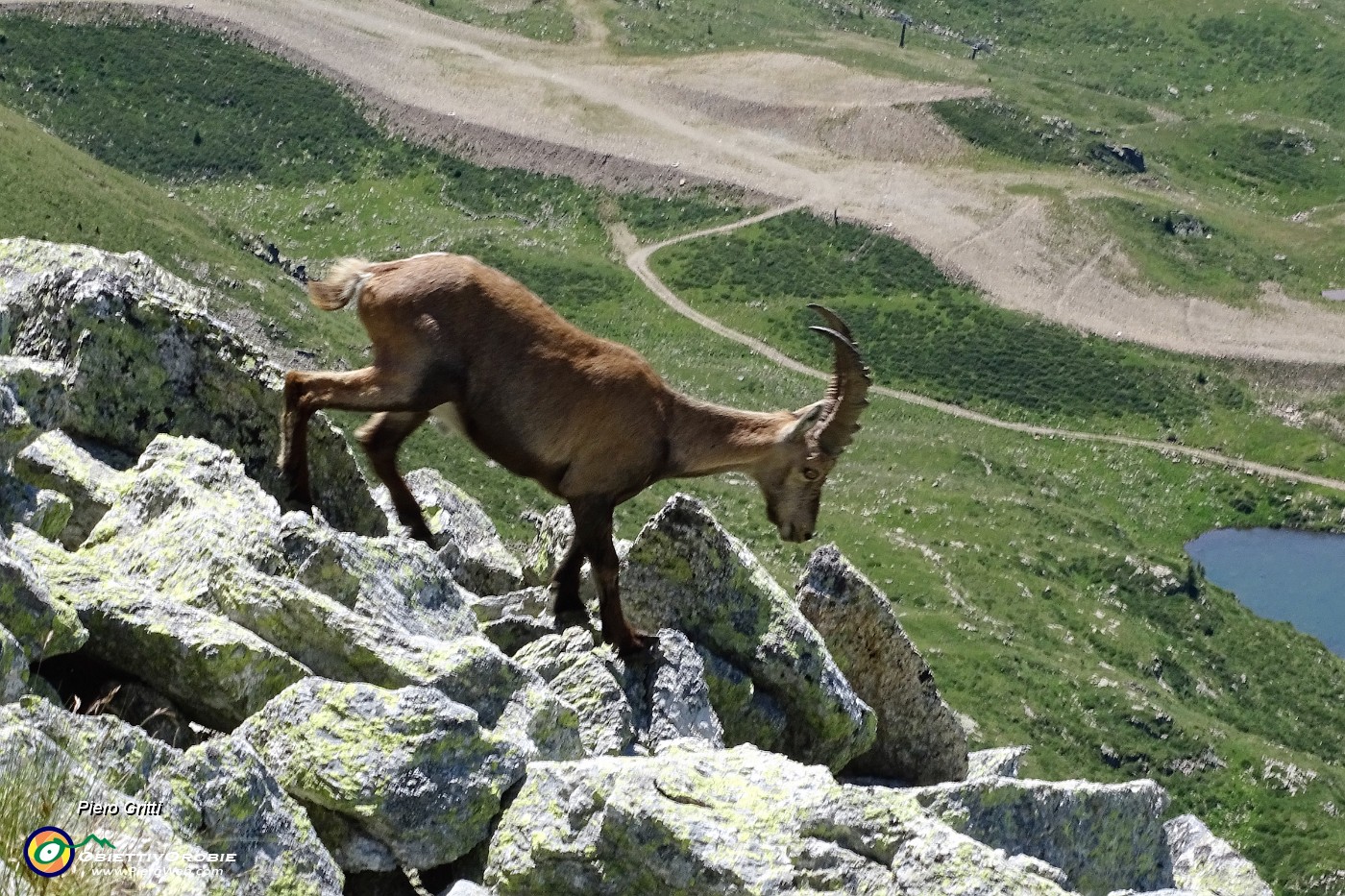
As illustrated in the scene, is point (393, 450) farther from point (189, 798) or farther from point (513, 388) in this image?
point (189, 798)

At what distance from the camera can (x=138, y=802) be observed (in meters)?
10.2

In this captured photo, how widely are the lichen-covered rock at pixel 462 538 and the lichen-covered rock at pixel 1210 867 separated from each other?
986 centimetres

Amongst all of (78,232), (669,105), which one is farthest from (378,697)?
(669,105)

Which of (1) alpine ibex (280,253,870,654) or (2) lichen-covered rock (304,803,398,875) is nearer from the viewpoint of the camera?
(2) lichen-covered rock (304,803,398,875)

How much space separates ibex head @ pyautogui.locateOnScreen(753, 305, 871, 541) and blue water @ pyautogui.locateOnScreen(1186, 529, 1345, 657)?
262 feet

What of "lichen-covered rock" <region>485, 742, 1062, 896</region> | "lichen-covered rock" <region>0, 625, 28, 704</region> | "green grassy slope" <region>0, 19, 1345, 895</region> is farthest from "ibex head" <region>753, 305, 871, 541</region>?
"green grassy slope" <region>0, 19, 1345, 895</region>

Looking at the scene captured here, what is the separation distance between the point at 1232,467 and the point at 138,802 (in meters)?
108

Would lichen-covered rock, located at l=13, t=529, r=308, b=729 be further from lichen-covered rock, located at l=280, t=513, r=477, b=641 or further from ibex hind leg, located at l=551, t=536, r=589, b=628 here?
ibex hind leg, located at l=551, t=536, r=589, b=628

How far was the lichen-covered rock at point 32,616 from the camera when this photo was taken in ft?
38.1

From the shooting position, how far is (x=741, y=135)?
5399 inches

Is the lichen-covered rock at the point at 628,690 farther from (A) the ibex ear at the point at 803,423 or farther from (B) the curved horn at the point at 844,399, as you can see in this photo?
(B) the curved horn at the point at 844,399

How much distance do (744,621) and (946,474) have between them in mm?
A: 76837

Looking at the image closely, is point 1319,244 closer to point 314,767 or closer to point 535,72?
point 535,72

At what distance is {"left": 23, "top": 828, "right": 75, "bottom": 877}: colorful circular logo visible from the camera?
28.6ft
